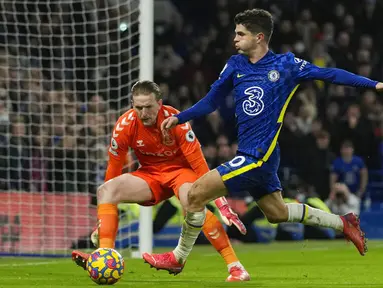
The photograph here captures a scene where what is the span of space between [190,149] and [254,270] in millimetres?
2023

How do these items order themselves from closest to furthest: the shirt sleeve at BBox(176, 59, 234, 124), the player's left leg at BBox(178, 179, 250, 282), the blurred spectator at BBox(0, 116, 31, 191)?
the shirt sleeve at BBox(176, 59, 234, 124) → the player's left leg at BBox(178, 179, 250, 282) → the blurred spectator at BBox(0, 116, 31, 191)

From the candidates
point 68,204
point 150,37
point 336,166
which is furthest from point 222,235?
point 336,166

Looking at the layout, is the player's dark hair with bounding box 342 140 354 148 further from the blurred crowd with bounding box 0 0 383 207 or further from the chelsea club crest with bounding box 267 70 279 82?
the chelsea club crest with bounding box 267 70 279 82

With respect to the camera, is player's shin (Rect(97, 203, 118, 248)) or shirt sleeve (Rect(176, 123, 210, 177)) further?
shirt sleeve (Rect(176, 123, 210, 177))

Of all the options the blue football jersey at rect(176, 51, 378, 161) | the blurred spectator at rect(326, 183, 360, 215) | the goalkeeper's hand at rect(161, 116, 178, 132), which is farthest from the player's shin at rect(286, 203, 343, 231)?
the blurred spectator at rect(326, 183, 360, 215)

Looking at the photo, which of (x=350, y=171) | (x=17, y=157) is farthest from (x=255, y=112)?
(x=350, y=171)

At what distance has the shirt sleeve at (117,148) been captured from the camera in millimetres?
8289

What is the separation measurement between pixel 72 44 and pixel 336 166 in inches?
188

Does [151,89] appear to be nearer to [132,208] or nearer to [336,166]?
[132,208]

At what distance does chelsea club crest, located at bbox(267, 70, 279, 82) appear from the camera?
7648mm

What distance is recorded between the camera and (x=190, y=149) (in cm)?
830

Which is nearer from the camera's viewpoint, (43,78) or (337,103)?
(43,78)

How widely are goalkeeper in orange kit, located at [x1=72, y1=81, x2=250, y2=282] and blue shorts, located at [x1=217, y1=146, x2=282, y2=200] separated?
47 centimetres

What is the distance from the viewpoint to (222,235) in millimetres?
8336
